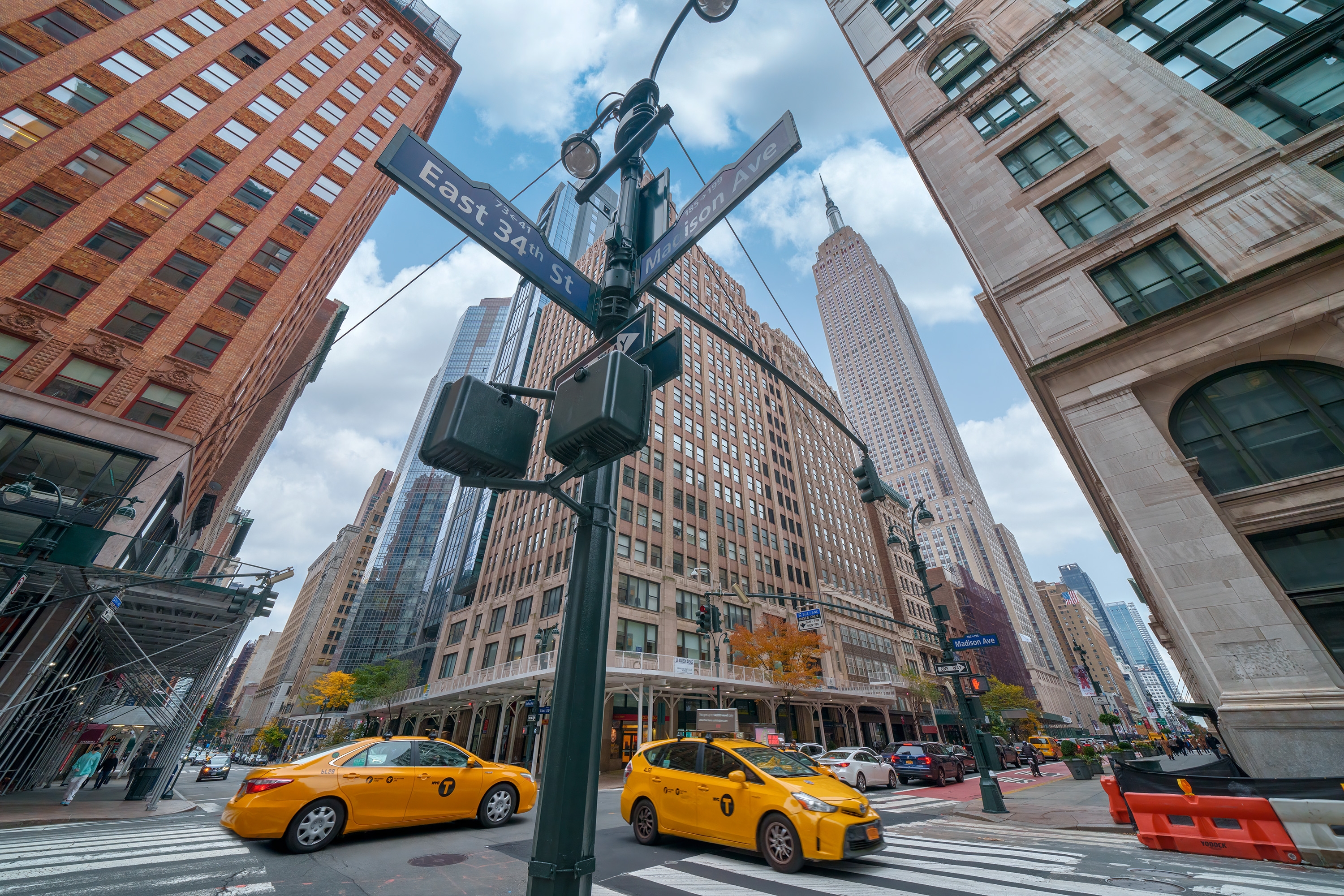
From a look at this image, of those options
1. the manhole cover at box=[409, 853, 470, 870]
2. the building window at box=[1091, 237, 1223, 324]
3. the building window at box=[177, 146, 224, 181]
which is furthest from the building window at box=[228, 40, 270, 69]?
the building window at box=[1091, 237, 1223, 324]

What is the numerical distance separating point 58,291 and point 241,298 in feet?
17.4

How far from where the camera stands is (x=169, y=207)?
22.0 m

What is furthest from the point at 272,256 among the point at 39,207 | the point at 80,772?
the point at 80,772

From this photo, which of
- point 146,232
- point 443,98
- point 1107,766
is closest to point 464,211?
point 146,232

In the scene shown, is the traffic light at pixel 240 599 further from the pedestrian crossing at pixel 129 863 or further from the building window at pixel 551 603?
the building window at pixel 551 603

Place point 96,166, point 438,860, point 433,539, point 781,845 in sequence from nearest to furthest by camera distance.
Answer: point 438,860 < point 781,845 < point 96,166 < point 433,539

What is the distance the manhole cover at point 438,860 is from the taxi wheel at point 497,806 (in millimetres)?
1989

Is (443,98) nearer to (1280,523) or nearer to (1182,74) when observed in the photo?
(1182,74)

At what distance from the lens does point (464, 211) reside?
11.2 feet

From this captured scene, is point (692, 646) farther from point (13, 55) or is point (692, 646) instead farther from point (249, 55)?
point (249, 55)

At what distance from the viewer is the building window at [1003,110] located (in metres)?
18.6

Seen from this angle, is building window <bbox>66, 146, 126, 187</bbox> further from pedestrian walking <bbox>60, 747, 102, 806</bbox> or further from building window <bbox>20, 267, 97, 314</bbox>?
pedestrian walking <bbox>60, 747, 102, 806</bbox>

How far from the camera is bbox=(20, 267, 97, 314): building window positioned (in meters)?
17.6

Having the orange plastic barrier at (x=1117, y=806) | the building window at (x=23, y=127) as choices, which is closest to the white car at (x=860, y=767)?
the orange plastic barrier at (x=1117, y=806)
